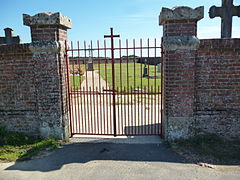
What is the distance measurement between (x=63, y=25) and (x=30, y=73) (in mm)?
1421

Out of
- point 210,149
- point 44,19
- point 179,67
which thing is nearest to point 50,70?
point 44,19

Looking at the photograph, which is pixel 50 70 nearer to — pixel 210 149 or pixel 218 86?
pixel 218 86

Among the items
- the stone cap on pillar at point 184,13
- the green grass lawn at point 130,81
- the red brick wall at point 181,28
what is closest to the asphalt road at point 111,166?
the green grass lawn at point 130,81

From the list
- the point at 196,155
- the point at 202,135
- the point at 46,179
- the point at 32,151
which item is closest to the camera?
the point at 46,179

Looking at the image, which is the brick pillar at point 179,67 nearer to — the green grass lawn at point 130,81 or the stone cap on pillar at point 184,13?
the stone cap on pillar at point 184,13

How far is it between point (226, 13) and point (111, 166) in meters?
4.72

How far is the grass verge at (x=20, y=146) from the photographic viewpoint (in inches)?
160

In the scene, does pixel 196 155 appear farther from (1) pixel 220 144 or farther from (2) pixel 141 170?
(2) pixel 141 170

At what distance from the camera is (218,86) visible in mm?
4336

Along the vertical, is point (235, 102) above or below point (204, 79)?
below

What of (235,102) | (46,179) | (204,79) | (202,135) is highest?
(204,79)

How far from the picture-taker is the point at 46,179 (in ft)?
10.8

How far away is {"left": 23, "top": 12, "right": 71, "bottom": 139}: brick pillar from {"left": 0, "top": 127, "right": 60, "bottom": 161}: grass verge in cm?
27

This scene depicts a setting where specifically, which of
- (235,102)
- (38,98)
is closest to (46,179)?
(38,98)
